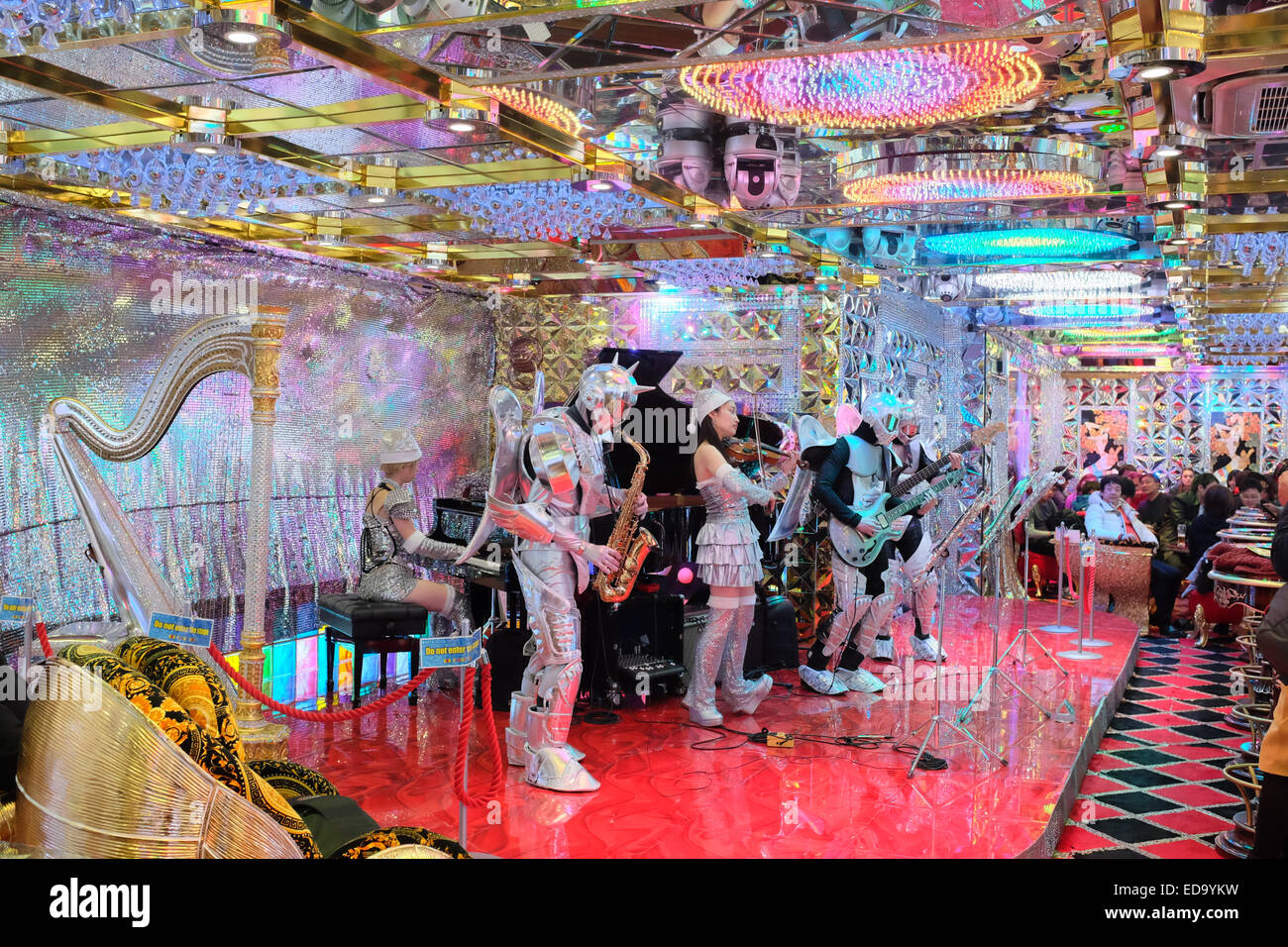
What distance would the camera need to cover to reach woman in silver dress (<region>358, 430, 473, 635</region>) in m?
6.77

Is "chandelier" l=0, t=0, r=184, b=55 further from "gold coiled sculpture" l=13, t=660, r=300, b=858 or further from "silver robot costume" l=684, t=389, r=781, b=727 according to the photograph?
"silver robot costume" l=684, t=389, r=781, b=727

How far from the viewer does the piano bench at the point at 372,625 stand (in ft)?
21.6

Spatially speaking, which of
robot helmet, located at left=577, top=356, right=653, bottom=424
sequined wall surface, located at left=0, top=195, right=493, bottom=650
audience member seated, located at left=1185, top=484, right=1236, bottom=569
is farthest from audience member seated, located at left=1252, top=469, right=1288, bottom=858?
audience member seated, located at left=1185, top=484, right=1236, bottom=569

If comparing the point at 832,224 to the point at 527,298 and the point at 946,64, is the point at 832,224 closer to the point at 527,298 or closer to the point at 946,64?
the point at 946,64

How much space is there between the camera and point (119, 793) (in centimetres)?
216

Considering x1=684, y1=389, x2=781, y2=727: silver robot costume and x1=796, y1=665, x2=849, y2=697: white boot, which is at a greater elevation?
x1=684, y1=389, x2=781, y2=727: silver robot costume

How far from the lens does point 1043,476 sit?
20.7 ft

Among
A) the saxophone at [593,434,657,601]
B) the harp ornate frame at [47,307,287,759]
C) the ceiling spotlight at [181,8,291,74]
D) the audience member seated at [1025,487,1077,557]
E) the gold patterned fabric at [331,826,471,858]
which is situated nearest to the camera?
the gold patterned fabric at [331,826,471,858]

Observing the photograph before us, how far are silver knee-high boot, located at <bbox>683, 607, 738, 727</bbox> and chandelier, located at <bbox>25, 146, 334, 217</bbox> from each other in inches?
130

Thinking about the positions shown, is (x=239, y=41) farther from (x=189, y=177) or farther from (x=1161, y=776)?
(x=1161, y=776)

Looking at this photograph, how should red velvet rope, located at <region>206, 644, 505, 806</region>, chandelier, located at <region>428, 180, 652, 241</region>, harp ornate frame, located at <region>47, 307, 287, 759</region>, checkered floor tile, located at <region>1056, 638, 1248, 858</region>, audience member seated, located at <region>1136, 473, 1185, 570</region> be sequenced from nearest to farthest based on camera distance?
red velvet rope, located at <region>206, 644, 505, 806</region> < harp ornate frame, located at <region>47, 307, 287, 759</region> < checkered floor tile, located at <region>1056, 638, 1248, 858</region> < chandelier, located at <region>428, 180, 652, 241</region> < audience member seated, located at <region>1136, 473, 1185, 570</region>

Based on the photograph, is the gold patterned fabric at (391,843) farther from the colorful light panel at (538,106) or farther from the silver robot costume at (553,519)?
the silver robot costume at (553,519)

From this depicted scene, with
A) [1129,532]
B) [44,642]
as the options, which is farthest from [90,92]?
[1129,532]
